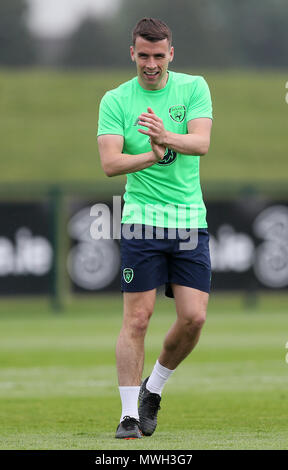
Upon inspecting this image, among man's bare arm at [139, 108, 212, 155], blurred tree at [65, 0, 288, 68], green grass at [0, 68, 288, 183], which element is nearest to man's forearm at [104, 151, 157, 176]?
man's bare arm at [139, 108, 212, 155]

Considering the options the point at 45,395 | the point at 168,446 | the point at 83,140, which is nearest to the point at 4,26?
the point at 83,140

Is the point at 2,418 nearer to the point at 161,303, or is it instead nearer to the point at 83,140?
the point at 161,303

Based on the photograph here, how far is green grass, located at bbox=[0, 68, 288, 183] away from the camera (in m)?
36.2

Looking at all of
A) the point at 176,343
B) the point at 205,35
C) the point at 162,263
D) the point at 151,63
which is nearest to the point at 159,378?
the point at 176,343

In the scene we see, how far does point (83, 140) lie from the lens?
38.9 metres

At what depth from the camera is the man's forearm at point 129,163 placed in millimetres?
7285

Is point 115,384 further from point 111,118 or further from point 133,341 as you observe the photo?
point 111,118

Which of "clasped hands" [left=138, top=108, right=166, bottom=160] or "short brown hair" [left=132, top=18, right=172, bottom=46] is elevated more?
"short brown hair" [left=132, top=18, right=172, bottom=46]

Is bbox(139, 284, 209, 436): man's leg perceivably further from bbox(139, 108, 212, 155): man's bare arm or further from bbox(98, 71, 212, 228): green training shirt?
bbox(139, 108, 212, 155): man's bare arm

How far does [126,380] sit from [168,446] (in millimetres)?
766

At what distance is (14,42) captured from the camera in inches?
Result: 2061

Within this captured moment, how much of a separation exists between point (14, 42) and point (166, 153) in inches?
1808

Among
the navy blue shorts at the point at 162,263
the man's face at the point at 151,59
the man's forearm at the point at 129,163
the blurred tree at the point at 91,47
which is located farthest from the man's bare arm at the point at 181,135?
the blurred tree at the point at 91,47

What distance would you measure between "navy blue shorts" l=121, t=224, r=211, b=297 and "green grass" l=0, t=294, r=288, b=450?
97cm
